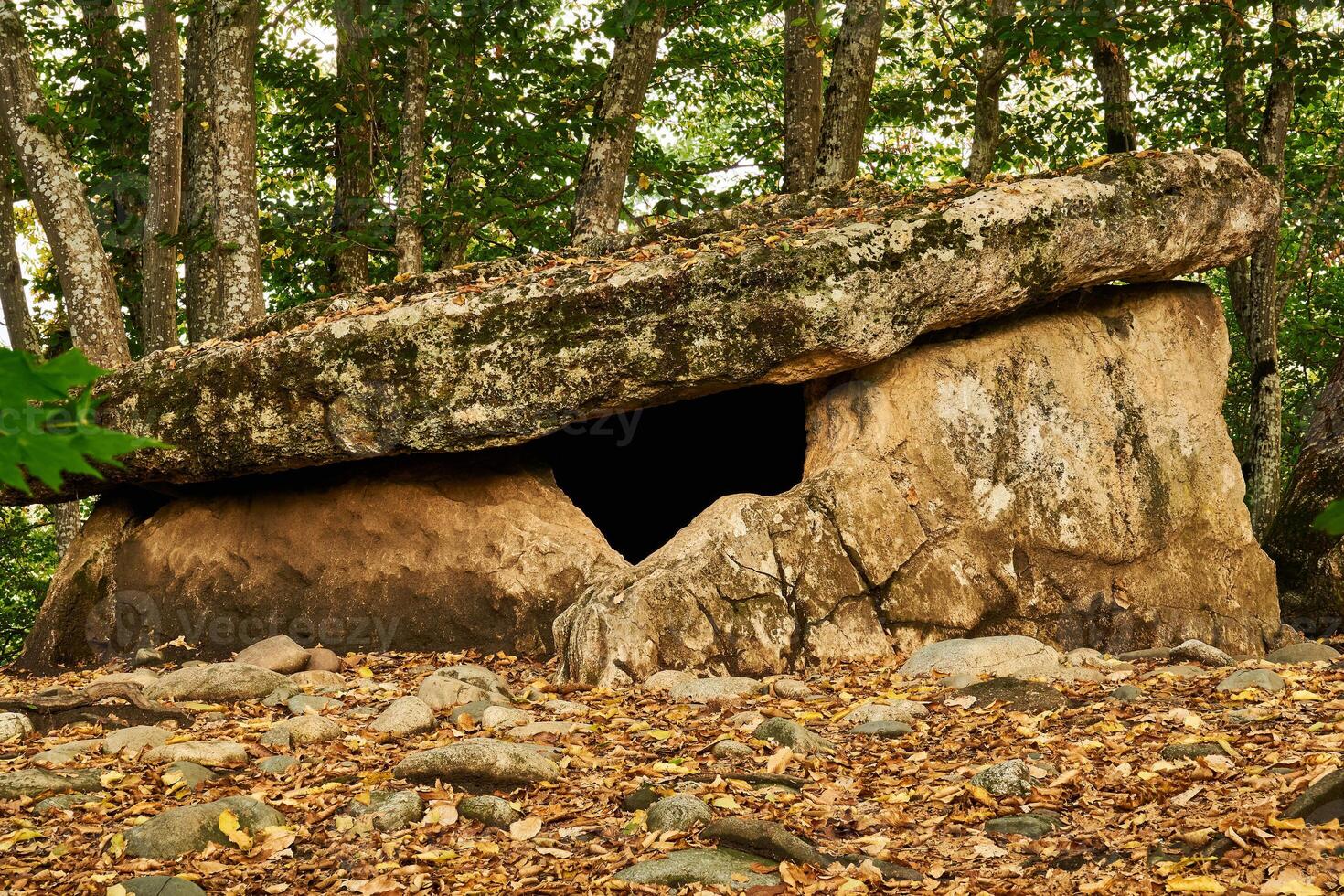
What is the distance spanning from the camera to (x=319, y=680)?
22.2 ft

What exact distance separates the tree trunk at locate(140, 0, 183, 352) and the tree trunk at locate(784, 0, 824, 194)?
605cm

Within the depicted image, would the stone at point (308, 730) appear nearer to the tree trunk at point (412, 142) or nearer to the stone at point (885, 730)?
the stone at point (885, 730)

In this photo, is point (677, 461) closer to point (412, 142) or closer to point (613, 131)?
point (613, 131)

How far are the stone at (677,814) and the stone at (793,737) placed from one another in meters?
0.83

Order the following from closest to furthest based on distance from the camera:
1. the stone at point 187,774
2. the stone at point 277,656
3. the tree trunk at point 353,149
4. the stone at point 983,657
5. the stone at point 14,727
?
the stone at point 187,774, the stone at point 14,727, the stone at point 983,657, the stone at point 277,656, the tree trunk at point 353,149

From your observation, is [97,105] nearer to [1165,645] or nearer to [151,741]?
[151,741]

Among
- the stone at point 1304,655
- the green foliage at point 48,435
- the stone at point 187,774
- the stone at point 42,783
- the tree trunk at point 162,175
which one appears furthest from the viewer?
the tree trunk at point 162,175

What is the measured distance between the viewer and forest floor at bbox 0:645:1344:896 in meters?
3.74

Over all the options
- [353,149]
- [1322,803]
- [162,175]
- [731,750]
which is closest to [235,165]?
[162,175]

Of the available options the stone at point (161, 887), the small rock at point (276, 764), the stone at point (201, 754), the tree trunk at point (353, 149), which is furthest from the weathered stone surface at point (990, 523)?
the tree trunk at point (353, 149)

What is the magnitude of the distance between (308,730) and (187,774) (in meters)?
0.72

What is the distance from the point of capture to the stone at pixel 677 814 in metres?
4.16

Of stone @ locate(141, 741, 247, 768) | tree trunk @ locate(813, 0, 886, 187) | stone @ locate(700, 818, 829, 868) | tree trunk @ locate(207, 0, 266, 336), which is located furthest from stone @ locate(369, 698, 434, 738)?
tree trunk @ locate(813, 0, 886, 187)

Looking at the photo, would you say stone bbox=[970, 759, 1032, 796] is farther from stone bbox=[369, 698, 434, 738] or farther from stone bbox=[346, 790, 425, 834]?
stone bbox=[369, 698, 434, 738]
